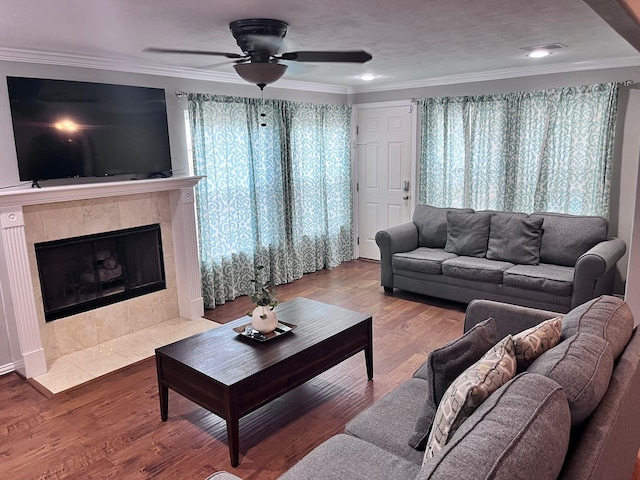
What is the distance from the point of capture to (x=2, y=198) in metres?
3.29

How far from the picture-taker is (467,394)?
1556 mm

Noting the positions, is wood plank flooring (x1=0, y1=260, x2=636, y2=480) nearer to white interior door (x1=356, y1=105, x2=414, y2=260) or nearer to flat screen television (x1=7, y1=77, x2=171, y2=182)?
flat screen television (x1=7, y1=77, x2=171, y2=182)

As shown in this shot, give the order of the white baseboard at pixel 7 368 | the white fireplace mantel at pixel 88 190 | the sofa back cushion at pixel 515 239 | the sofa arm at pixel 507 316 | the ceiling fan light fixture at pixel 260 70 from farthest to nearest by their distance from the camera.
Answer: the sofa back cushion at pixel 515 239, the white baseboard at pixel 7 368, the white fireplace mantel at pixel 88 190, the ceiling fan light fixture at pixel 260 70, the sofa arm at pixel 507 316

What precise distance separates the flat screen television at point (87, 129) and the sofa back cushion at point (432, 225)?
2837 mm

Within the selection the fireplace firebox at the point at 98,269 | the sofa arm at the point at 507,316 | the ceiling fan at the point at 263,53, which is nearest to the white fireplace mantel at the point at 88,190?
the fireplace firebox at the point at 98,269

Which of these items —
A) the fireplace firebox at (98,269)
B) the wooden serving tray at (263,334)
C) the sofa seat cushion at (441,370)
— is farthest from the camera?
the fireplace firebox at (98,269)

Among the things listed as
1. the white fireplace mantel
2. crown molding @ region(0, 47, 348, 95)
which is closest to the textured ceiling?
crown molding @ region(0, 47, 348, 95)

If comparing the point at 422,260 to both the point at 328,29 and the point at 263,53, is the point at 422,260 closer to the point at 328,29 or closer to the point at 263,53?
the point at 328,29

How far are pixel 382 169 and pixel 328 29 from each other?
3582 millimetres

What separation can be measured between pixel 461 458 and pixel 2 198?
3.37 meters

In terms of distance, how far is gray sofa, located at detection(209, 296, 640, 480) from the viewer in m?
1.21

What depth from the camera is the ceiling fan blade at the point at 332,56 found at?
8.79 ft

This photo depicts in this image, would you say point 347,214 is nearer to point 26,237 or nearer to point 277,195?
point 277,195

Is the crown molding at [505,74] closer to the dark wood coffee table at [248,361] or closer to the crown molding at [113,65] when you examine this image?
the crown molding at [113,65]
